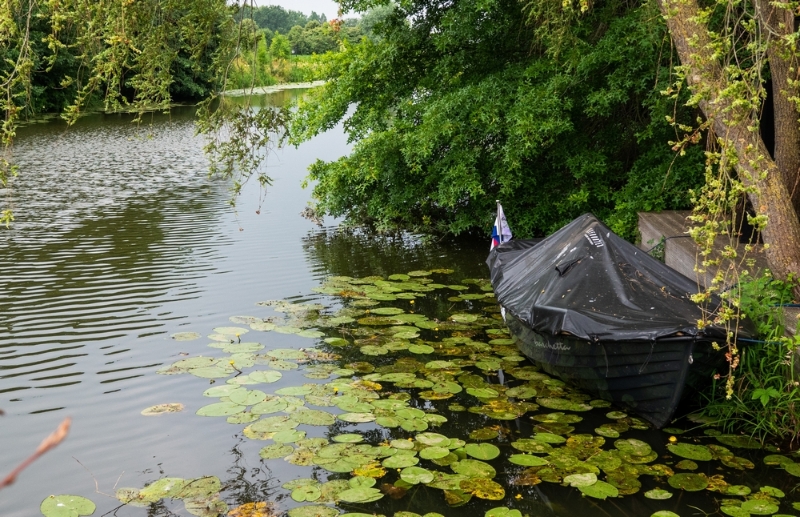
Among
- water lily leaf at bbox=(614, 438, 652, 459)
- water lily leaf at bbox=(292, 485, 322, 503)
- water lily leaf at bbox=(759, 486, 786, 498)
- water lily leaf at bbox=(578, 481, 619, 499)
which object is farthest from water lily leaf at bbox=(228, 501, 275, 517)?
water lily leaf at bbox=(759, 486, 786, 498)

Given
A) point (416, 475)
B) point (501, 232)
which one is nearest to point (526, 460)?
point (416, 475)

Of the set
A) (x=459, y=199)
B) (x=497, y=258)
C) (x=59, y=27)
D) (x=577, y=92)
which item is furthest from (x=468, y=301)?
(x=59, y=27)

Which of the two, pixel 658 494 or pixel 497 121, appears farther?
pixel 497 121

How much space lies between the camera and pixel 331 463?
5.37 meters

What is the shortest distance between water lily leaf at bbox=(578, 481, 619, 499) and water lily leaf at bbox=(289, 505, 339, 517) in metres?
1.71

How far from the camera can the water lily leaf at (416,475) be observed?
5121 mm

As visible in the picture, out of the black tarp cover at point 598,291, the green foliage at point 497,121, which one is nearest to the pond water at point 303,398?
the black tarp cover at point 598,291

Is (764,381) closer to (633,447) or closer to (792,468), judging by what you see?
(792,468)

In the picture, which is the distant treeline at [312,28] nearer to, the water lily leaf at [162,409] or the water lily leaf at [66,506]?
the water lily leaf at [162,409]

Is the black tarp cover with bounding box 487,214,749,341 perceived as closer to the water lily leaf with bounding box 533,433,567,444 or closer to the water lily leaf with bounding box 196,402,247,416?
the water lily leaf with bounding box 533,433,567,444

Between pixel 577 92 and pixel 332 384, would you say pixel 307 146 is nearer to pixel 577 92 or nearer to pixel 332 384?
pixel 577 92

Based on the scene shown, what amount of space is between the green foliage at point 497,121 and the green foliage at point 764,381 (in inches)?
167

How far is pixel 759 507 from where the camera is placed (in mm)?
4797

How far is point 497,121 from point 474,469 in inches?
262
